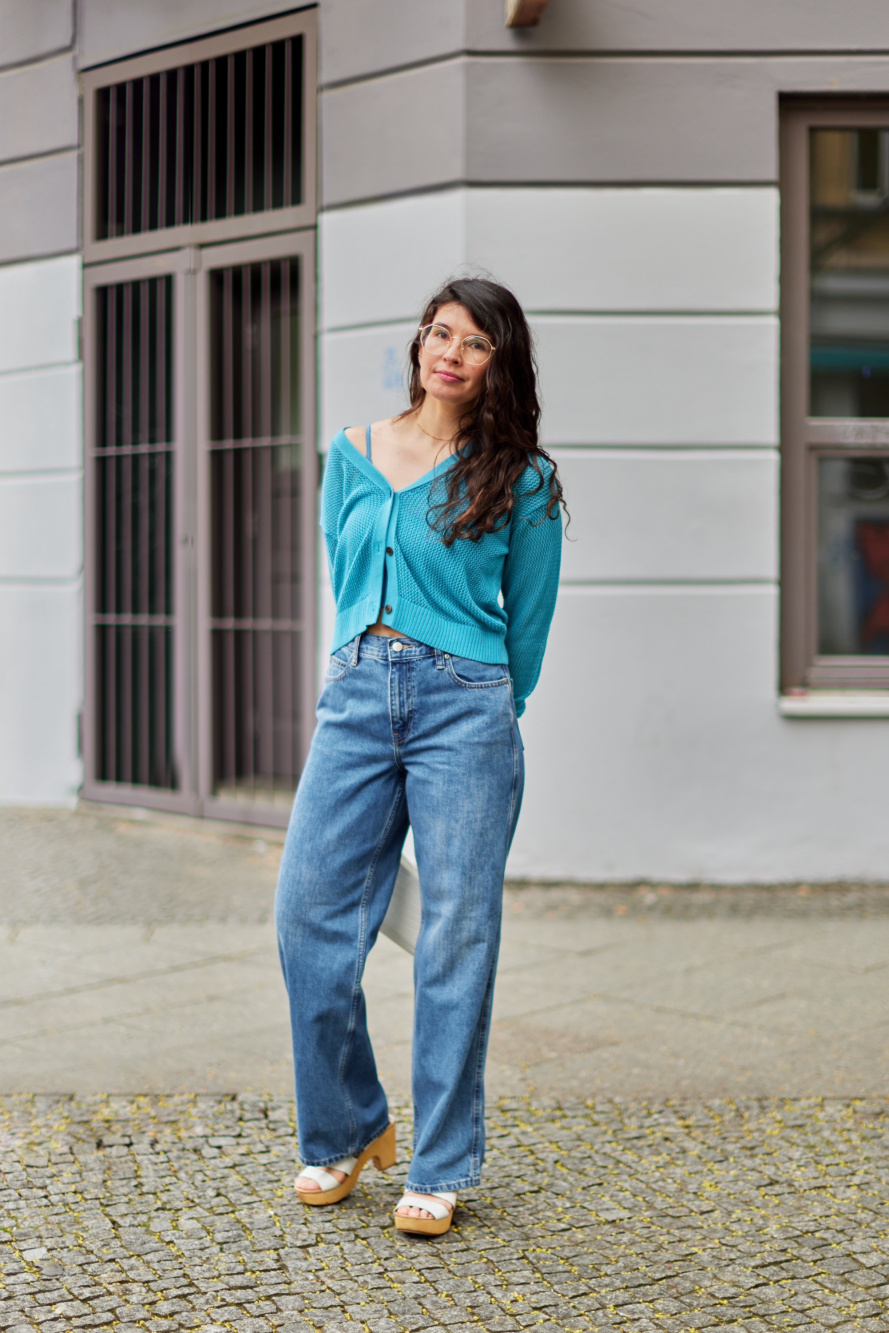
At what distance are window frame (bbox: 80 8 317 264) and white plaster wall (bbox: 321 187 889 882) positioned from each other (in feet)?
2.66

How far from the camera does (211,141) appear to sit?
757 cm

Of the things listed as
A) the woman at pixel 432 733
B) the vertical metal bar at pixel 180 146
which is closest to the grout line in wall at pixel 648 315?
the vertical metal bar at pixel 180 146

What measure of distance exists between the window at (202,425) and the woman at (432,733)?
163 inches

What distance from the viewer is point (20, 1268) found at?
9.55 ft

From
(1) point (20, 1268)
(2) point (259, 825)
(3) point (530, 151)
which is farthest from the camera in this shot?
(2) point (259, 825)

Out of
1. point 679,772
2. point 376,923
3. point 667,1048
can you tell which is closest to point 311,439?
point 679,772

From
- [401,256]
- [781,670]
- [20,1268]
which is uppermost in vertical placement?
[401,256]

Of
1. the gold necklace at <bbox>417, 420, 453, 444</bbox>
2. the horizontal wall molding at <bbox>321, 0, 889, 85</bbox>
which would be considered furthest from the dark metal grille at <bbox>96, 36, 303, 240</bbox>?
the gold necklace at <bbox>417, 420, 453, 444</bbox>

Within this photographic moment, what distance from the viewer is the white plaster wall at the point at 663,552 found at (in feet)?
21.1

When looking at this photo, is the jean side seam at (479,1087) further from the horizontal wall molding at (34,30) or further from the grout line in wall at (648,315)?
the horizontal wall molding at (34,30)

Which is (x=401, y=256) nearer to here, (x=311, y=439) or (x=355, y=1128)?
(x=311, y=439)

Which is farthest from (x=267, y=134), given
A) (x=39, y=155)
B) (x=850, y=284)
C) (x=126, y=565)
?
(x=850, y=284)

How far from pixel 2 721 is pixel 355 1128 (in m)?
5.70

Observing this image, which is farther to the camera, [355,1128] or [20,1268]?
[355,1128]
